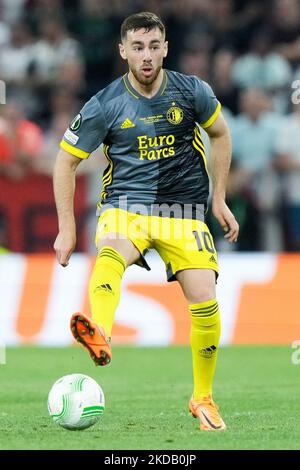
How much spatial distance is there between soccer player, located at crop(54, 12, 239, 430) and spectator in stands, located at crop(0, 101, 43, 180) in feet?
22.5

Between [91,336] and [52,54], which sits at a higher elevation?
[52,54]

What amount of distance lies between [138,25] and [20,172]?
23.1ft

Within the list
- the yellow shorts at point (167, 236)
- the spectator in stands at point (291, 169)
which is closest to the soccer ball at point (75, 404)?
the yellow shorts at point (167, 236)

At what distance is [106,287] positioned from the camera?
6.38 meters

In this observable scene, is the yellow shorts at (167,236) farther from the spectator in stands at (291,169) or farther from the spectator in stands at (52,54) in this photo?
the spectator in stands at (52,54)

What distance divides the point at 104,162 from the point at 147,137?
6613 mm

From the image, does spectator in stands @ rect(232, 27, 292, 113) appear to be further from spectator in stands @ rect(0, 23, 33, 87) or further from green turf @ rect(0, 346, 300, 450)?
green turf @ rect(0, 346, 300, 450)

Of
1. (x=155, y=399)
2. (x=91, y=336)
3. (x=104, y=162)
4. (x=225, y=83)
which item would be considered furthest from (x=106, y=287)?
(x=225, y=83)

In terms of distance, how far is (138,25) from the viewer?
6.64m

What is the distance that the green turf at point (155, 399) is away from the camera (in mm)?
5916

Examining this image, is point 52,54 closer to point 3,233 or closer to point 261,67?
point 261,67
